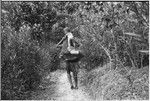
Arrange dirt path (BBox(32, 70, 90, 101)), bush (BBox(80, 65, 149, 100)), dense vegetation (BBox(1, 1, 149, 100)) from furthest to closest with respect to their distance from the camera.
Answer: dirt path (BBox(32, 70, 90, 101)) < dense vegetation (BBox(1, 1, 149, 100)) < bush (BBox(80, 65, 149, 100))

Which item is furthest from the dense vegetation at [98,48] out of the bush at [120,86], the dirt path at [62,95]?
the dirt path at [62,95]

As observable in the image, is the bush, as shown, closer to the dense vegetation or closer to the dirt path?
the dense vegetation

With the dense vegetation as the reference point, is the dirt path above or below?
below

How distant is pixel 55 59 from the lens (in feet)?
49.8

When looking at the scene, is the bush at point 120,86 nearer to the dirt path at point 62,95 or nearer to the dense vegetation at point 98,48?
the dense vegetation at point 98,48

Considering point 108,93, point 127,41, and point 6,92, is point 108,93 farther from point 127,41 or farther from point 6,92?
point 6,92

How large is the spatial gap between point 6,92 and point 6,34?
6.15ft

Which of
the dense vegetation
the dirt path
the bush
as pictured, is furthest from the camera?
the dirt path

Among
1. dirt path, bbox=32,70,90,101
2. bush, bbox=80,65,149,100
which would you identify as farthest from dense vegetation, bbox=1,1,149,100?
dirt path, bbox=32,70,90,101

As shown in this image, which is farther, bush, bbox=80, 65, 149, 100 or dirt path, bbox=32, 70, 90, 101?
dirt path, bbox=32, 70, 90, 101

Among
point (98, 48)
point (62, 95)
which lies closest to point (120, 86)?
point (62, 95)

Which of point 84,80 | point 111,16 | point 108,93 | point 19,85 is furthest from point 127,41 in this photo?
point 19,85

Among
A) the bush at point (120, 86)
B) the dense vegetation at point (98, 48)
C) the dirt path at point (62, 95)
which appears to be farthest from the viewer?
the dirt path at point (62, 95)

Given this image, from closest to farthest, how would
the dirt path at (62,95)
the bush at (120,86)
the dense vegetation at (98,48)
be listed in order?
the bush at (120,86) → the dense vegetation at (98,48) → the dirt path at (62,95)
